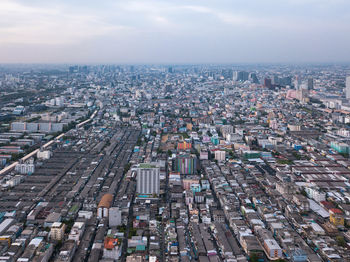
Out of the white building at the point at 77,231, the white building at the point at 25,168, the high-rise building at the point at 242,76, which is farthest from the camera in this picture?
the high-rise building at the point at 242,76

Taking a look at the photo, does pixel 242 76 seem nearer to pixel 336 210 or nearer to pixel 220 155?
pixel 220 155

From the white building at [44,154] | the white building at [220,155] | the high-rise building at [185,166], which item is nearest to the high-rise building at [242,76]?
the white building at [220,155]

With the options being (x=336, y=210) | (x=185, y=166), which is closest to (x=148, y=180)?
(x=185, y=166)

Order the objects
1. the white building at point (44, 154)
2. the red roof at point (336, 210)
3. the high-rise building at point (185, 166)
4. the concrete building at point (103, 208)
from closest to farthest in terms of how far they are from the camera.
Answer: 1. the concrete building at point (103, 208)
2. the red roof at point (336, 210)
3. the high-rise building at point (185, 166)
4. the white building at point (44, 154)

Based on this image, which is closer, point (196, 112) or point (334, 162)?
point (334, 162)

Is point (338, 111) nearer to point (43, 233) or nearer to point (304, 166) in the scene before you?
point (304, 166)

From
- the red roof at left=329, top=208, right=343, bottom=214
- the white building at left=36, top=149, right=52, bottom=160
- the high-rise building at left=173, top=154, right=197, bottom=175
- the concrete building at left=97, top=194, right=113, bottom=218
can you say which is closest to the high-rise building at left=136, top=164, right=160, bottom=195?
the concrete building at left=97, top=194, right=113, bottom=218

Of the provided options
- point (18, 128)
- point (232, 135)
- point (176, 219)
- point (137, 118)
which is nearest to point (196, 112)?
point (137, 118)

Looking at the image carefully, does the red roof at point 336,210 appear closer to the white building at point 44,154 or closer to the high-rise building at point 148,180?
the high-rise building at point 148,180
